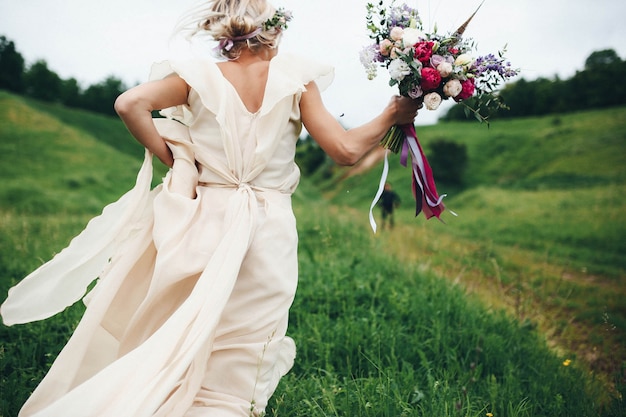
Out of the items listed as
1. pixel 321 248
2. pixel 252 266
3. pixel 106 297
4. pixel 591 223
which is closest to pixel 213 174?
pixel 252 266

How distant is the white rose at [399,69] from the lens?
260 centimetres

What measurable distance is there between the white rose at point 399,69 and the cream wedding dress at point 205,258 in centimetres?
36

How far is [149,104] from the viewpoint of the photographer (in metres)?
2.61

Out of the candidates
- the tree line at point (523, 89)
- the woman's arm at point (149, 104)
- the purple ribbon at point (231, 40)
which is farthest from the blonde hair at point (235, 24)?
the tree line at point (523, 89)

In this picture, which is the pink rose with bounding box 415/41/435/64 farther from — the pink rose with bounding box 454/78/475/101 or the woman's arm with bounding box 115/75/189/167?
the woman's arm with bounding box 115/75/189/167

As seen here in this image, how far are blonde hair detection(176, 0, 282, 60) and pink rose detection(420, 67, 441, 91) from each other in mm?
801

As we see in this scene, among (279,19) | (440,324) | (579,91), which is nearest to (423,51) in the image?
(279,19)

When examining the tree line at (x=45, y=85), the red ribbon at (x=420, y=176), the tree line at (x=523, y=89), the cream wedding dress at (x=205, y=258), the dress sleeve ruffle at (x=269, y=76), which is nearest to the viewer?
the cream wedding dress at (x=205, y=258)

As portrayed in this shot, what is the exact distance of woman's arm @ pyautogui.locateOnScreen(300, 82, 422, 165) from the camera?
8.54 ft

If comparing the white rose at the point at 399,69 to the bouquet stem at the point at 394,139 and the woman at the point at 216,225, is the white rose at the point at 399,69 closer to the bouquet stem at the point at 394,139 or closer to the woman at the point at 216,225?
the woman at the point at 216,225

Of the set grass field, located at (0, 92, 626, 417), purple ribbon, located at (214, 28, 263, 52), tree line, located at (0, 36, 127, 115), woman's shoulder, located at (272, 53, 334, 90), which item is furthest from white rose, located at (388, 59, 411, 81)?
tree line, located at (0, 36, 127, 115)

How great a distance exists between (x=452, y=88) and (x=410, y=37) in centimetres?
35

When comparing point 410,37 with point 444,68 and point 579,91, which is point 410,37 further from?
point 579,91

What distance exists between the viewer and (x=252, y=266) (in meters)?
2.64
